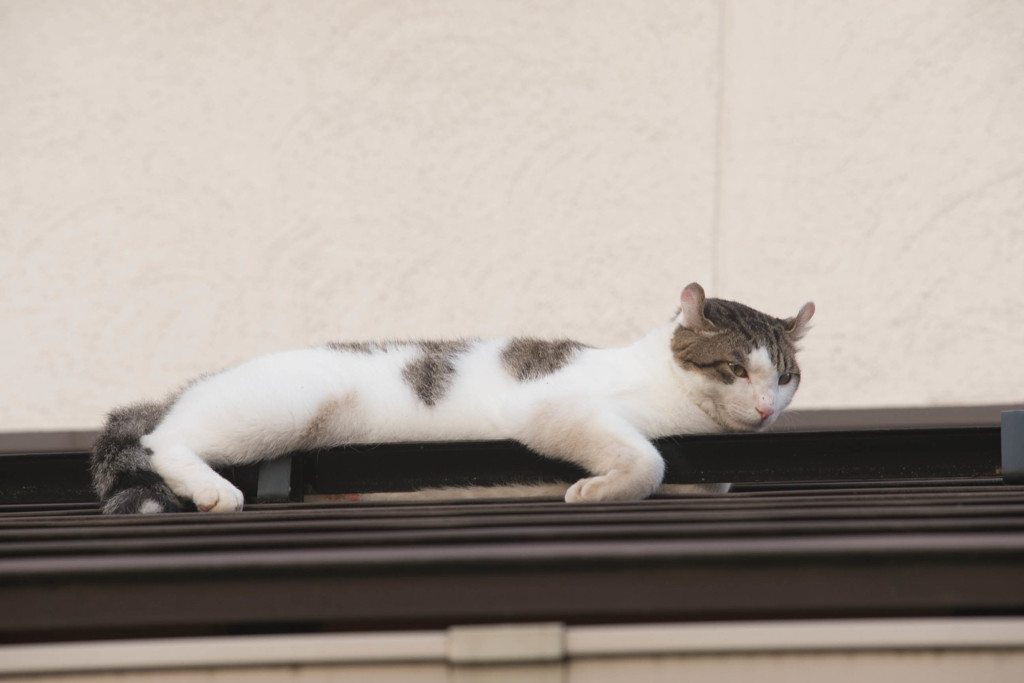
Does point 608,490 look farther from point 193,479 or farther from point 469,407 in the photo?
point 193,479

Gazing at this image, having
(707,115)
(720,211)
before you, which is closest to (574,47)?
(707,115)

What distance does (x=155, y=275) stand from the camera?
3.40 m

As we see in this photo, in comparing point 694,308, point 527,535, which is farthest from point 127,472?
point 694,308

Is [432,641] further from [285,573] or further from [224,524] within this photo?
[224,524]

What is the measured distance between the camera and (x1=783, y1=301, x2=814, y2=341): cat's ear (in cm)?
254

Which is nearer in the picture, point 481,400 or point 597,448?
point 597,448

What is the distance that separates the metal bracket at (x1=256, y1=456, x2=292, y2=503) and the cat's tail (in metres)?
0.22

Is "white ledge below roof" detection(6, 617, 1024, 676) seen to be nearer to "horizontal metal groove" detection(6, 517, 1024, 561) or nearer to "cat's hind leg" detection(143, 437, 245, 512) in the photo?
"horizontal metal groove" detection(6, 517, 1024, 561)

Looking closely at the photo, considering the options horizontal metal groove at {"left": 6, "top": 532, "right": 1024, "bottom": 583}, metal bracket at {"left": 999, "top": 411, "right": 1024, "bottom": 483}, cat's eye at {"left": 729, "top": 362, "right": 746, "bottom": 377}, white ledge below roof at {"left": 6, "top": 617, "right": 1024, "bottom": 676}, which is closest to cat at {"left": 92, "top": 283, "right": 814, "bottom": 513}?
cat's eye at {"left": 729, "top": 362, "right": 746, "bottom": 377}

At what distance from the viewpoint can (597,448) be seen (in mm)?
2051

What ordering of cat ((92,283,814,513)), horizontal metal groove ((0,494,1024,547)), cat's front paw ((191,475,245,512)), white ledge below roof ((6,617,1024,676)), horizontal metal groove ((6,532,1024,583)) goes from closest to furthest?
white ledge below roof ((6,617,1024,676))
horizontal metal groove ((6,532,1024,583))
horizontal metal groove ((0,494,1024,547))
cat's front paw ((191,475,245,512))
cat ((92,283,814,513))

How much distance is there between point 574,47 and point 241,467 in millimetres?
2162

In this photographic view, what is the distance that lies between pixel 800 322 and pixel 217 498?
66.1 inches

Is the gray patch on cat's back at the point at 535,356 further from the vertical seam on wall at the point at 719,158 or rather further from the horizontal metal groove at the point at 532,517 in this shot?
the vertical seam on wall at the point at 719,158
